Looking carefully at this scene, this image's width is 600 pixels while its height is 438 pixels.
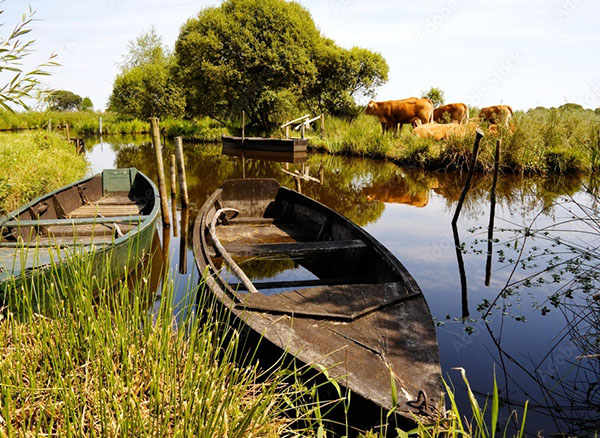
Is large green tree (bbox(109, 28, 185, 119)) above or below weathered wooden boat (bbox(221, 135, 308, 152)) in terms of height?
above

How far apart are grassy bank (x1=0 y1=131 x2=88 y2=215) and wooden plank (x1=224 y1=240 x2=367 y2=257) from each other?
4197 mm

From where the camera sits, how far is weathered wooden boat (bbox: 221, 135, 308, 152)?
917 inches

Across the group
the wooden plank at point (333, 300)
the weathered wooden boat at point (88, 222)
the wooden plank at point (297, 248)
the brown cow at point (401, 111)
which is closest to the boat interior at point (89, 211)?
the weathered wooden boat at point (88, 222)

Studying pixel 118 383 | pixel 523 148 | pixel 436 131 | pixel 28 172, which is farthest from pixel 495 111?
pixel 118 383

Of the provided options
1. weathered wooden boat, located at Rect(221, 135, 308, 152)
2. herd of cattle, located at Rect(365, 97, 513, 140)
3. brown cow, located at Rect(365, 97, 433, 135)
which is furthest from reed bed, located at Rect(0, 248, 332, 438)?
brown cow, located at Rect(365, 97, 433, 135)

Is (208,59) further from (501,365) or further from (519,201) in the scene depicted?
(501,365)

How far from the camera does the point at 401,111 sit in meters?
23.8

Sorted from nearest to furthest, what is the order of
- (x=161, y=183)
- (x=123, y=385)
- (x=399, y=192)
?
(x=123, y=385), (x=161, y=183), (x=399, y=192)

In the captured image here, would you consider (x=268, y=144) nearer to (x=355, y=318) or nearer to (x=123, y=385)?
(x=355, y=318)

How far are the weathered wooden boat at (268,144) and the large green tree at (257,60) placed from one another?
17.3 ft

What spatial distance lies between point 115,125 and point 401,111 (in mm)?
32681

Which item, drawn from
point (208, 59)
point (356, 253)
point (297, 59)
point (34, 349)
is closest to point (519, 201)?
point (356, 253)

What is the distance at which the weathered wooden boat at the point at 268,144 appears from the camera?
23297 millimetres

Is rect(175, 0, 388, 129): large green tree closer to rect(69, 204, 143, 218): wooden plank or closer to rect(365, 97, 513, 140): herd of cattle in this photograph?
rect(365, 97, 513, 140): herd of cattle
